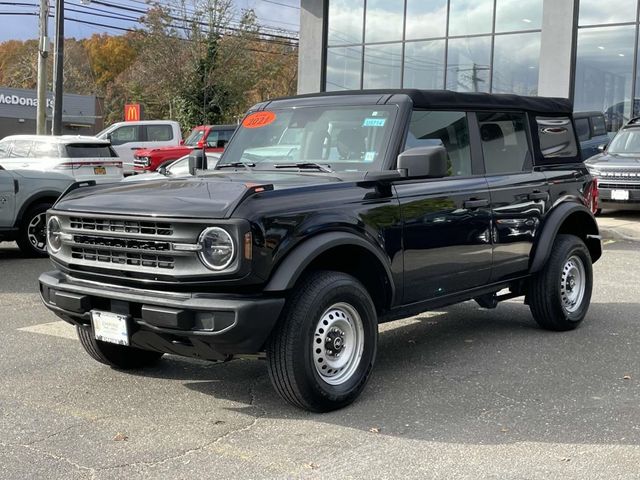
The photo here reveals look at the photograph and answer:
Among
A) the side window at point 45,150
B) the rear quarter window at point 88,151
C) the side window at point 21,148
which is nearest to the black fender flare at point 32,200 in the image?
the rear quarter window at point 88,151

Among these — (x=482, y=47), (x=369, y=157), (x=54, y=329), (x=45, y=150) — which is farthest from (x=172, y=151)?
(x=369, y=157)

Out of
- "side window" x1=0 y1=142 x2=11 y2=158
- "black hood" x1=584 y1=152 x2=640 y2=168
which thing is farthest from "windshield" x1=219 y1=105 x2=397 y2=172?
"side window" x1=0 y1=142 x2=11 y2=158

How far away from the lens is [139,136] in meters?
26.1

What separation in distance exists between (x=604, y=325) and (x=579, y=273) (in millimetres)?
539

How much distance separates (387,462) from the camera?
3.86 m

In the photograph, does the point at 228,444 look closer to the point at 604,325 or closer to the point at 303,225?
the point at 303,225

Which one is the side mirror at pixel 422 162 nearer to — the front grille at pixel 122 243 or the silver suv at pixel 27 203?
the front grille at pixel 122 243

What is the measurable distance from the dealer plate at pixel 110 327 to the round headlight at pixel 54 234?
0.60m

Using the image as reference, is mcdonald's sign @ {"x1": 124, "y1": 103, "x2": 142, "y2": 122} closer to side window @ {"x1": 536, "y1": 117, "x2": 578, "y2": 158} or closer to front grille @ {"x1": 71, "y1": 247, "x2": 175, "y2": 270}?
side window @ {"x1": 536, "y1": 117, "x2": 578, "y2": 158}

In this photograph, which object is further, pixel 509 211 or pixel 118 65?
pixel 118 65

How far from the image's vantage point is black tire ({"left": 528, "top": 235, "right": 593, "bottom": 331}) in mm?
6363

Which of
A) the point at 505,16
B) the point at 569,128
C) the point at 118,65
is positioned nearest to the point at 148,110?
the point at 118,65

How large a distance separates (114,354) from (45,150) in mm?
10602

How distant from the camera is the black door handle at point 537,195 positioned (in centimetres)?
616
